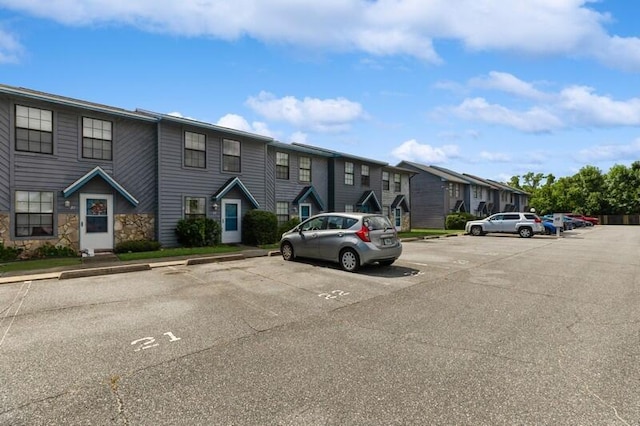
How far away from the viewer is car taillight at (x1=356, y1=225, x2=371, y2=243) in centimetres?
980

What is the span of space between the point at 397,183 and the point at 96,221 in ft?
74.9

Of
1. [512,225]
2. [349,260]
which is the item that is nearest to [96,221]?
[349,260]

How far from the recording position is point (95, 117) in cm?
1364

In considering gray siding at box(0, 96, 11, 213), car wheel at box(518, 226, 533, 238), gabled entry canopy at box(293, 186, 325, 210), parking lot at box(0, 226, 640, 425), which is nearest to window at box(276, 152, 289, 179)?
gabled entry canopy at box(293, 186, 325, 210)

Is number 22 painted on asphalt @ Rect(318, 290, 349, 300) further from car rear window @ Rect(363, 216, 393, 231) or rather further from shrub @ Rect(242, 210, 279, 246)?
shrub @ Rect(242, 210, 279, 246)

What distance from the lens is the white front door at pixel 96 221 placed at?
1324cm

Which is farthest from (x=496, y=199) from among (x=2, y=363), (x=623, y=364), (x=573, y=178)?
(x=2, y=363)

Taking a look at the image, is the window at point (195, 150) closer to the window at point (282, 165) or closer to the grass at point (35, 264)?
the window at point (282, 165)

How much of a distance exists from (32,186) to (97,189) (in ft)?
6.34

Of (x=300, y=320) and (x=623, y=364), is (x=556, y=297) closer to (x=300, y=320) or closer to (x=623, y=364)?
(x=623, y=364)

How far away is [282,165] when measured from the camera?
802 inches

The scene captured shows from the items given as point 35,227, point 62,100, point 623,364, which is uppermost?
point 62,100

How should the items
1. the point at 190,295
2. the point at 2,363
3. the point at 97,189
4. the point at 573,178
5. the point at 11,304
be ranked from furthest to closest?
the point at 573,178
the point at 97,189
the point at 190,295
the point at 11,304
the point at 2,363

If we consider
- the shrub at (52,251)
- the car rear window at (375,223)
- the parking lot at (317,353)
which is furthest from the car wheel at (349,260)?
the shrub at (52,251)
